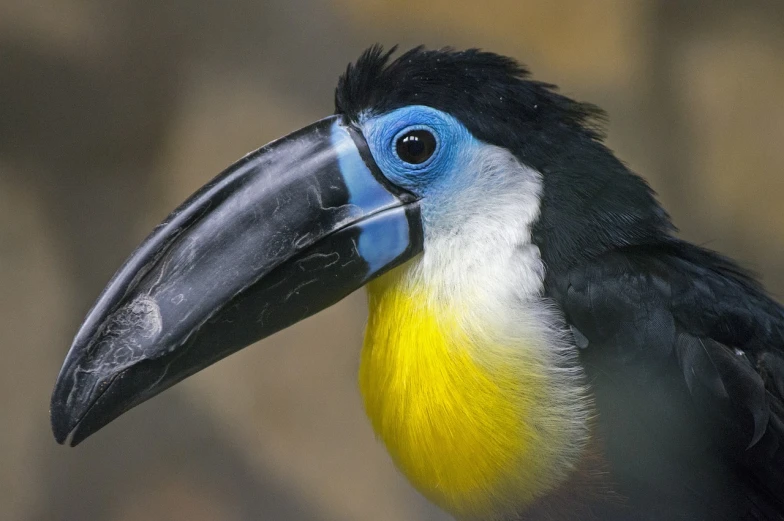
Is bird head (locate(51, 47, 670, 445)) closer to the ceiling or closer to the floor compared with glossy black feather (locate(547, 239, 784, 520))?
closer to the ceiling

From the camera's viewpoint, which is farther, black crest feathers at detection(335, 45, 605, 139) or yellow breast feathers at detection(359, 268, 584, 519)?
black crest feathers at detection(335, 45, 605, 139)

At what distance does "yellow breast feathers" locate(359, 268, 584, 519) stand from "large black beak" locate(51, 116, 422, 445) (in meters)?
0.14

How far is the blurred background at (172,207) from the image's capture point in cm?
325

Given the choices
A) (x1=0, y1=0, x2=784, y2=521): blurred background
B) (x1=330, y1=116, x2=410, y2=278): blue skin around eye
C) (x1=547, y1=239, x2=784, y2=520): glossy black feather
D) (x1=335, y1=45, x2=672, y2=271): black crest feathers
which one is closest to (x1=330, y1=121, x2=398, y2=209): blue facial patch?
(x1=330, y1=116, x2=410, y2=278): blue skin around eye

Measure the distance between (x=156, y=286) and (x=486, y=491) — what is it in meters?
0.71

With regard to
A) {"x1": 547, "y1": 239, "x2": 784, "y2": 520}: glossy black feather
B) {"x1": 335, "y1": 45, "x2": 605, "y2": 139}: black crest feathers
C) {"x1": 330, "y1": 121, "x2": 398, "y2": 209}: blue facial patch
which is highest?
{"x1": 335, "y1": 45, "x2": 605, "y2": 139}: black crest feathers

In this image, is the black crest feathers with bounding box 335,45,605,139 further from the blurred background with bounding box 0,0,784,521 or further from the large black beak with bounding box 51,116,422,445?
the blurred background with bounding box 0,0,784,521

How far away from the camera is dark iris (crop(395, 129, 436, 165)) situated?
1.62 metres

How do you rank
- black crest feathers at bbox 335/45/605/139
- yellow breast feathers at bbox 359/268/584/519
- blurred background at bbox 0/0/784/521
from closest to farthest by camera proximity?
yellow breast feathers at bbox 359/268/584/519 → black crest feathers at bbox 335/45/605/139 → blurred background at bbox 0/0/784/521

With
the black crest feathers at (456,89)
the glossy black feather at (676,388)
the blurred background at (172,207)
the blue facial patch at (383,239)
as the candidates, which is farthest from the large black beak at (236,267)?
the blurred background at (172,207)

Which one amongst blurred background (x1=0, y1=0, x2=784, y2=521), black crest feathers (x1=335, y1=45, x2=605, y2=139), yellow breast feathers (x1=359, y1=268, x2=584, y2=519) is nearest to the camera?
yellow breast feathers (x1=359, y1=268, x2=584, y2=519)

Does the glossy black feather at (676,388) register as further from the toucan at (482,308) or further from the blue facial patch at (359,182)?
the blue facial patch at (359,182)

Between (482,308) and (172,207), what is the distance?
6.73 ft

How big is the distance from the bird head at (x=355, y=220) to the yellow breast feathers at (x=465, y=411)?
0.40ft
